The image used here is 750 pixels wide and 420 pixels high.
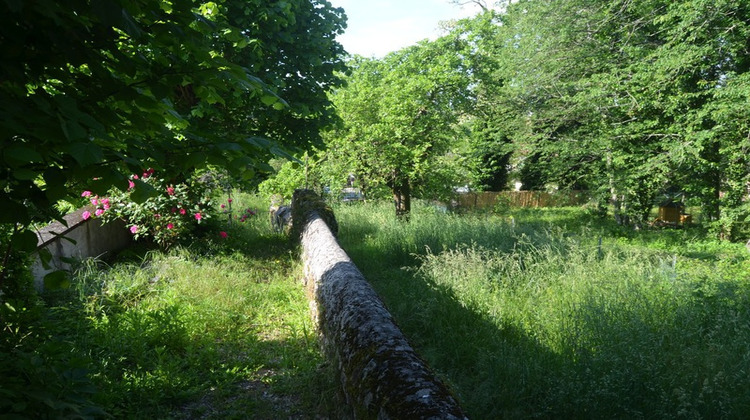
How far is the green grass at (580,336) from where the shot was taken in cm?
289

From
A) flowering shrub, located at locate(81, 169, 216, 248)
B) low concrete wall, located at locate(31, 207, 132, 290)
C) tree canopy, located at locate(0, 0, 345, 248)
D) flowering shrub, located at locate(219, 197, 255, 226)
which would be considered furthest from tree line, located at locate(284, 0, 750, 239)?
tree canopy, located at locate(0, 0, 345, 248)

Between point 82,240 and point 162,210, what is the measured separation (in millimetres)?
A: 1178

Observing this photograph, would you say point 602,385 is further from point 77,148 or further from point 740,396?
point 77,148

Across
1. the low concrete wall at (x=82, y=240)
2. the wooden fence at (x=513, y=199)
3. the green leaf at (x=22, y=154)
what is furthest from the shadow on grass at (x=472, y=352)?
the wooden fence at (x=513, y=199)

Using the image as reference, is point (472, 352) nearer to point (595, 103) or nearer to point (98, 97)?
point (98, 97)

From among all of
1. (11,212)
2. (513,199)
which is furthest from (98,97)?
(513,199)

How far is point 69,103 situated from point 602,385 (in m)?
3.52

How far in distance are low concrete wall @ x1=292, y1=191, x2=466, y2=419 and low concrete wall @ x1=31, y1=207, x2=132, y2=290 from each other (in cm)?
349

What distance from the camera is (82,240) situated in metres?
6.11

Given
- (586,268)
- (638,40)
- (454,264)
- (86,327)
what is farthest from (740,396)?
(638,40)

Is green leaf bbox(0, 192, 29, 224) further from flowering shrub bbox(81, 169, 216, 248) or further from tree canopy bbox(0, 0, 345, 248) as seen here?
flowering shrub bbox(81, 169, 216, 248)

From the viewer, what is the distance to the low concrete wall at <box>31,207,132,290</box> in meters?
5.22

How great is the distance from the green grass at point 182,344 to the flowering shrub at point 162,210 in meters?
0.49

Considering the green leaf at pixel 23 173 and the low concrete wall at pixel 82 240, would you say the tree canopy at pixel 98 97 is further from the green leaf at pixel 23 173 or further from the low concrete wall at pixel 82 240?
the low concrete wall at pixel 82 240
